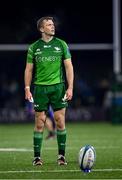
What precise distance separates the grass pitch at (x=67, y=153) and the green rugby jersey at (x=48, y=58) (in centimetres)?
126

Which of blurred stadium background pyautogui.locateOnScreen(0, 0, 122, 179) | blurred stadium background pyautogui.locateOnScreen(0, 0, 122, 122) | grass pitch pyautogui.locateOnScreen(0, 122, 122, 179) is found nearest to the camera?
grass pitch pyautogui.locateOnScreen(0, 122, 122, 179)

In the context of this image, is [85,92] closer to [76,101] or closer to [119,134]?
[76,101]

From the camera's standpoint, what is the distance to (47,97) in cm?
1230

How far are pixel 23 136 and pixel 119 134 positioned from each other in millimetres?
2306

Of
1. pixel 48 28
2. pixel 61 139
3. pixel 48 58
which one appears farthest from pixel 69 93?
pixel 48 28

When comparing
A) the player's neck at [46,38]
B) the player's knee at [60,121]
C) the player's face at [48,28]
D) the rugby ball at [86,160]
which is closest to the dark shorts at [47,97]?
the player's knee at [60,121]

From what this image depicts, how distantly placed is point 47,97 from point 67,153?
7.63 ft

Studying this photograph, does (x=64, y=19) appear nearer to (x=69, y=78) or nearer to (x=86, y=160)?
(x=69, y=78)

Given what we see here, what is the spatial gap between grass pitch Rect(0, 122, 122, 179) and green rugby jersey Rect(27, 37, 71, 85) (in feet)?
4.13

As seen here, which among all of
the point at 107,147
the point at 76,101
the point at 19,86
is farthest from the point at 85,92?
the point at 107,147

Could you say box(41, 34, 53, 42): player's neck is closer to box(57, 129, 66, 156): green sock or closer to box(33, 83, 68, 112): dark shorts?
box(33, 83, 68, 112): dark shorts

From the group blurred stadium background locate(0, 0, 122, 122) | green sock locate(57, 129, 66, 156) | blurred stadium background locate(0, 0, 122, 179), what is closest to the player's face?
green sock locate(57, 129, 66, 156)

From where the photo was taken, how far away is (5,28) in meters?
27.4

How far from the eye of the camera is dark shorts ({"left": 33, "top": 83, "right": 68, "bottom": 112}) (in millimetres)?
12258
